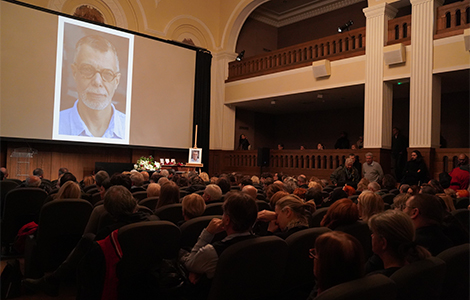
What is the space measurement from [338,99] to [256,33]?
183 inches

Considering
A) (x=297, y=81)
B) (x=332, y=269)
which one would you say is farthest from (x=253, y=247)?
(x=297, y=81)

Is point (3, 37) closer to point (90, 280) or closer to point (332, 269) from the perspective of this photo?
point (90, 280)

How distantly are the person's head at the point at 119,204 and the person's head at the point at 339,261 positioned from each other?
143cm

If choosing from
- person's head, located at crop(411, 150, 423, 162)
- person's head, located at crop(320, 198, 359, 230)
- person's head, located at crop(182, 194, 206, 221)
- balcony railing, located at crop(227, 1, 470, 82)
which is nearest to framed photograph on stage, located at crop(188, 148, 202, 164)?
balcony railing, located at crop(227, 1, 470, 82)

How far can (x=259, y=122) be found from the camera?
15.3 meters

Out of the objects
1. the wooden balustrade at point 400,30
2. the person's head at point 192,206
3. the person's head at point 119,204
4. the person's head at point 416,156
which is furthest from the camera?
the wooden balustrade at point 400,30

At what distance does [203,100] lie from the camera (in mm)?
13070

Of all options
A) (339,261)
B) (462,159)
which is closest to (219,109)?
(462,159)

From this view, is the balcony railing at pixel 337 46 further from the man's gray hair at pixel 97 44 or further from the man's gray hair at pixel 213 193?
the man's gray hair at pixel 213 193

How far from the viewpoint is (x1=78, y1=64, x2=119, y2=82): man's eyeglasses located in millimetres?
10312

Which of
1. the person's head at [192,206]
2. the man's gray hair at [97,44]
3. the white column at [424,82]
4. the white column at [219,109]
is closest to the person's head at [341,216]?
the person's head at [192,206]

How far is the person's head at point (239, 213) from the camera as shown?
1.99m

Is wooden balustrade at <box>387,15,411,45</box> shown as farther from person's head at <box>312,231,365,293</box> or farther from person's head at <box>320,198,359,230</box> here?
person's head at <box>312,231,365,293</box>

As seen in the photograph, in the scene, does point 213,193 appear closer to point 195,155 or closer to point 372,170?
point 372,170
